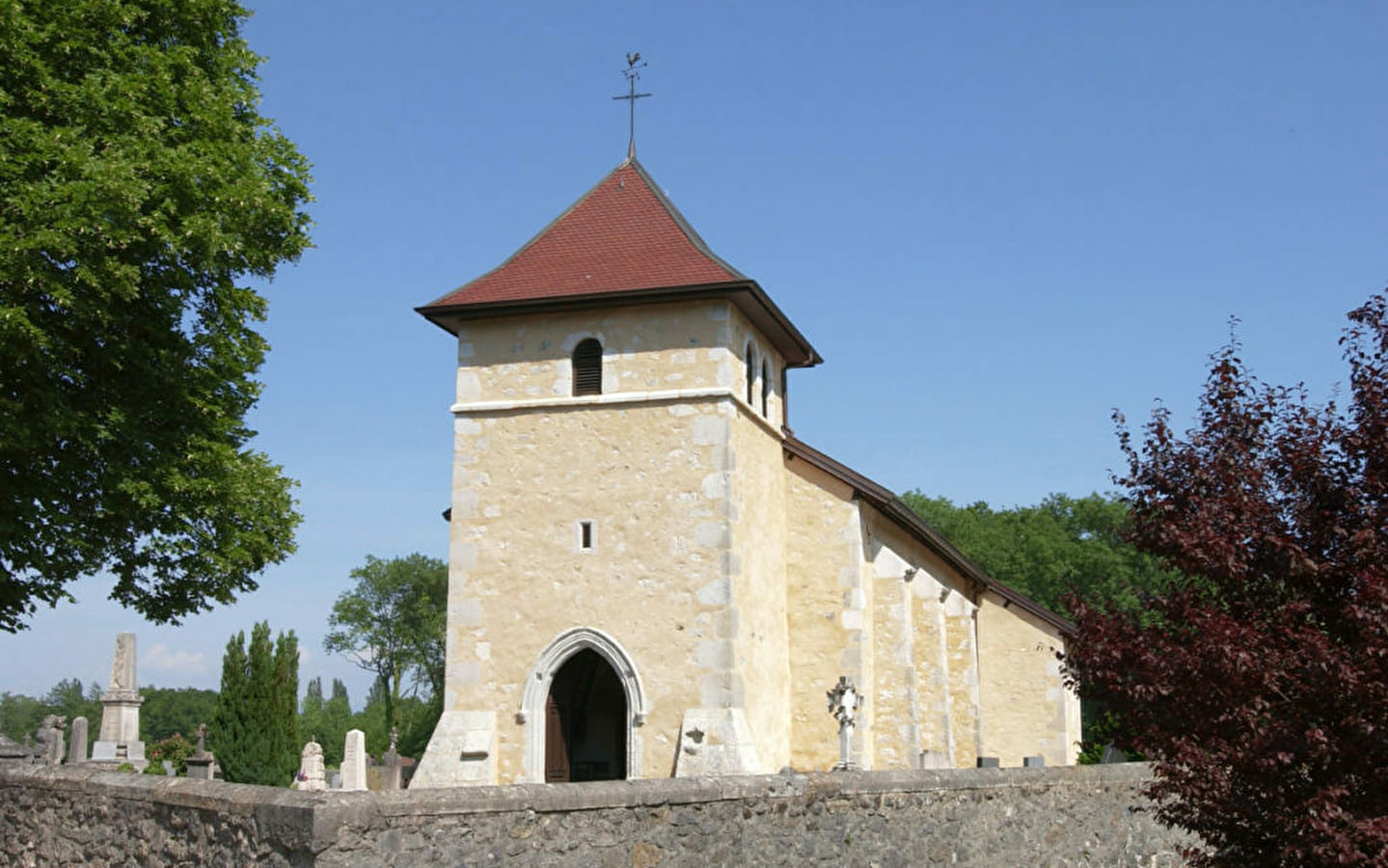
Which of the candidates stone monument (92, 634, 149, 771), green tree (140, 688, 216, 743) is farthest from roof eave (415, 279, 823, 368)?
green tree (140, 688, 216, 743)

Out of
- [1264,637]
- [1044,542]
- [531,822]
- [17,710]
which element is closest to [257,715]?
[531,822]

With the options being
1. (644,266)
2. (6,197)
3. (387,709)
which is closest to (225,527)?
(6,197)

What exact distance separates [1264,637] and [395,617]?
65.7 m

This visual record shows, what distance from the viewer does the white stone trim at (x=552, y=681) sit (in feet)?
55.8

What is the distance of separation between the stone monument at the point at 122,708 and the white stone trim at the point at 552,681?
11.4 meters

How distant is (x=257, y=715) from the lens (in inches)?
1163

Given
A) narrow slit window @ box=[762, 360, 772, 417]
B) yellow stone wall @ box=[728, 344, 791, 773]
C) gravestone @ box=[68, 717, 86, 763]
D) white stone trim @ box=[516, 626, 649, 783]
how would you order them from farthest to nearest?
gravestone @ box=[68, 717, 86, 763] → narrow slit window @ box=[762, 360, 772, 417] → yellow stone wall @ box=[728, 344, 791, 773] → white stone trim @ box=[516, 626, 649, 783]

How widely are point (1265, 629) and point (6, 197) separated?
1192cm

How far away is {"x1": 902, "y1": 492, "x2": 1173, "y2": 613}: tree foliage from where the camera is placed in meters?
56.4

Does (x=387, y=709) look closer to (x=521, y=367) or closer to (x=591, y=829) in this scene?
(x=521, y=367)

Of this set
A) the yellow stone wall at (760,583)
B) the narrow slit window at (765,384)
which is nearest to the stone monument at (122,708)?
the yellow stone wall at (760,583)

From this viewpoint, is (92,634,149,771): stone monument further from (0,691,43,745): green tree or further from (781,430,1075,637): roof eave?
(0,691,43,745): green tree

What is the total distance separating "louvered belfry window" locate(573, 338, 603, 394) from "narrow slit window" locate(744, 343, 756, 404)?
2.23 m

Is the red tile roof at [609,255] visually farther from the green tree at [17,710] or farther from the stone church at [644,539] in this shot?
the green tree at [17,710]
